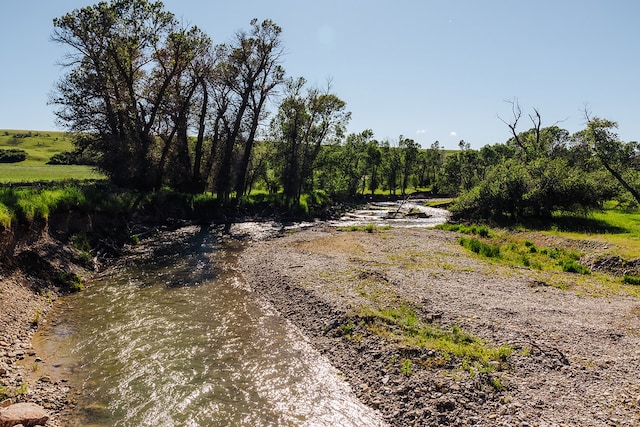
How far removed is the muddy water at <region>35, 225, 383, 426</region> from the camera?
29.0 feet

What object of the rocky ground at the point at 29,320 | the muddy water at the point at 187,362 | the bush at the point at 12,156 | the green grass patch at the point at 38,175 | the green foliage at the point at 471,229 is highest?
the bush at the point at 12,156

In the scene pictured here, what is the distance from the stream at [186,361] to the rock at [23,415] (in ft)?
2.14

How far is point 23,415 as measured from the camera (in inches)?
300

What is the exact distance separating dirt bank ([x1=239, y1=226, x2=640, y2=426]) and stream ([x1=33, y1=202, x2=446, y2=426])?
3.27 ft

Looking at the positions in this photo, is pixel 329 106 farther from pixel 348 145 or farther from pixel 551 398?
pixel 551 398

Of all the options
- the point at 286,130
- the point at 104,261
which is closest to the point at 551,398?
the point at 104,261

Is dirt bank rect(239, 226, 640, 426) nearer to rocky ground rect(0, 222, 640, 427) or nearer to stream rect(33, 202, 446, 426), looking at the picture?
rocky ground rect(0, 222, 640, 427)

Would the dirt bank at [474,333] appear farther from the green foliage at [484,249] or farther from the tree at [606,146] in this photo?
the tree at [606,146]

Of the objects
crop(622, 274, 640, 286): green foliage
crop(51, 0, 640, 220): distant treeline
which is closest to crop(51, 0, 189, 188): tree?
crop(51, 0, 640, 220): distant treeline

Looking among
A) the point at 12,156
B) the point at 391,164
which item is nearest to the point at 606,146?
the point at 391,164

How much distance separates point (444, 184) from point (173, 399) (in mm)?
102876

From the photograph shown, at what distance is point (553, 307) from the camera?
48.8 ft

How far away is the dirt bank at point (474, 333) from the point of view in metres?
8.72

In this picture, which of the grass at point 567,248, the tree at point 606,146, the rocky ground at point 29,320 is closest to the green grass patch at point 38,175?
the rocky ground at point 29,320
